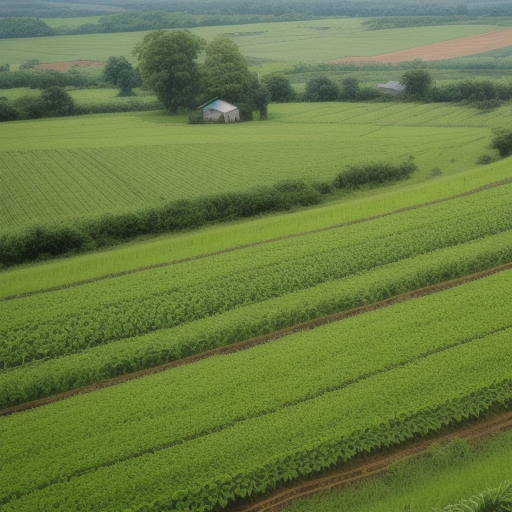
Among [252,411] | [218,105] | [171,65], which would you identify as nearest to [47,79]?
[171,65]

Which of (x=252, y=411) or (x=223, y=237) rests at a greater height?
(x=223, y=237)

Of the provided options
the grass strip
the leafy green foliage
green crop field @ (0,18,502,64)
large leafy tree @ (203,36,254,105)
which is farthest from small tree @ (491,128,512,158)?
the leafy green foliage

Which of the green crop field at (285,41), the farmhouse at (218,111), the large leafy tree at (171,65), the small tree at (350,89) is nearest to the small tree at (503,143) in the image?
the farmhouse at (218,111)

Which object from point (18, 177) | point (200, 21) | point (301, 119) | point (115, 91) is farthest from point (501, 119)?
point (18, 177)

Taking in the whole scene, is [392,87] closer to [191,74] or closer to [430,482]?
[191,74]

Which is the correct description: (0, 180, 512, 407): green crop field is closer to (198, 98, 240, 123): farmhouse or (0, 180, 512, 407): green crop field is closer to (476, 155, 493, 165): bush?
(476, 155, 493, 165): bush

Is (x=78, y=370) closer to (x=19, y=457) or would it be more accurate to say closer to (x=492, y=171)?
(x=19, y=457)
